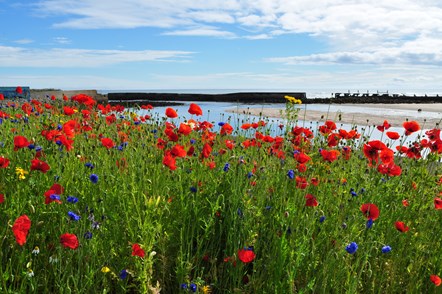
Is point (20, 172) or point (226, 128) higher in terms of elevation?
point (226, 128)

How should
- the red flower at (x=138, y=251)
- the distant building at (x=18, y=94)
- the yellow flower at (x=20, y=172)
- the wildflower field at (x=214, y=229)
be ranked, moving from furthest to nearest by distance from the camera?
the distant building at (x=18, y=94)
the yellow flower at (x=20, y=172)
the wildflower field at (x=214, y=229)
the red flower at (x=138, y=251)

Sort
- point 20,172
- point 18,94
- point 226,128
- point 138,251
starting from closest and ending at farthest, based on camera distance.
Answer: point 138,251 → point 20,172 → point 226,128 → point 18,94

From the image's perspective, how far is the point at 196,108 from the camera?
13.5ft

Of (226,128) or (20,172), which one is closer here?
(20,172)

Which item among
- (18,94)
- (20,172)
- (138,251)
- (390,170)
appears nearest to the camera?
(138,251)

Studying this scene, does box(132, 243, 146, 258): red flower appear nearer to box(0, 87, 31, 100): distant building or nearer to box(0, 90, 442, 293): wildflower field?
box(0, 90, 442, 293): wildflower field

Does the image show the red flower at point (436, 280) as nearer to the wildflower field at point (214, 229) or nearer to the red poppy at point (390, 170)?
the wildflower field at point (214, 229)

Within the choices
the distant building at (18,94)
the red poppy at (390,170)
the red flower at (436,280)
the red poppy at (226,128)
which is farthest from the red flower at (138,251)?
the distant building at (18,94)

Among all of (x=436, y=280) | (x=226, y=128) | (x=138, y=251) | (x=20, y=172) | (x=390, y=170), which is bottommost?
(x=436, y=280)

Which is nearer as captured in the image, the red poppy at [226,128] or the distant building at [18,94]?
the red poppy at [226,128]

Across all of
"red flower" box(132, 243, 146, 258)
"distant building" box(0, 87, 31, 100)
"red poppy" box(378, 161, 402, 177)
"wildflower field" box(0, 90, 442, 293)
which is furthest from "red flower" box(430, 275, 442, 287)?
"distant building" box(0, 87, 31, 100)

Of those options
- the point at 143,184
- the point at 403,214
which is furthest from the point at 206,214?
the point at 403,214

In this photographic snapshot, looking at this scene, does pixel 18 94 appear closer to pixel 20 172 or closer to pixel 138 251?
pixel 20 172

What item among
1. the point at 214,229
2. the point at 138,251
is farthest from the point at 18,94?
the point at 138,251
